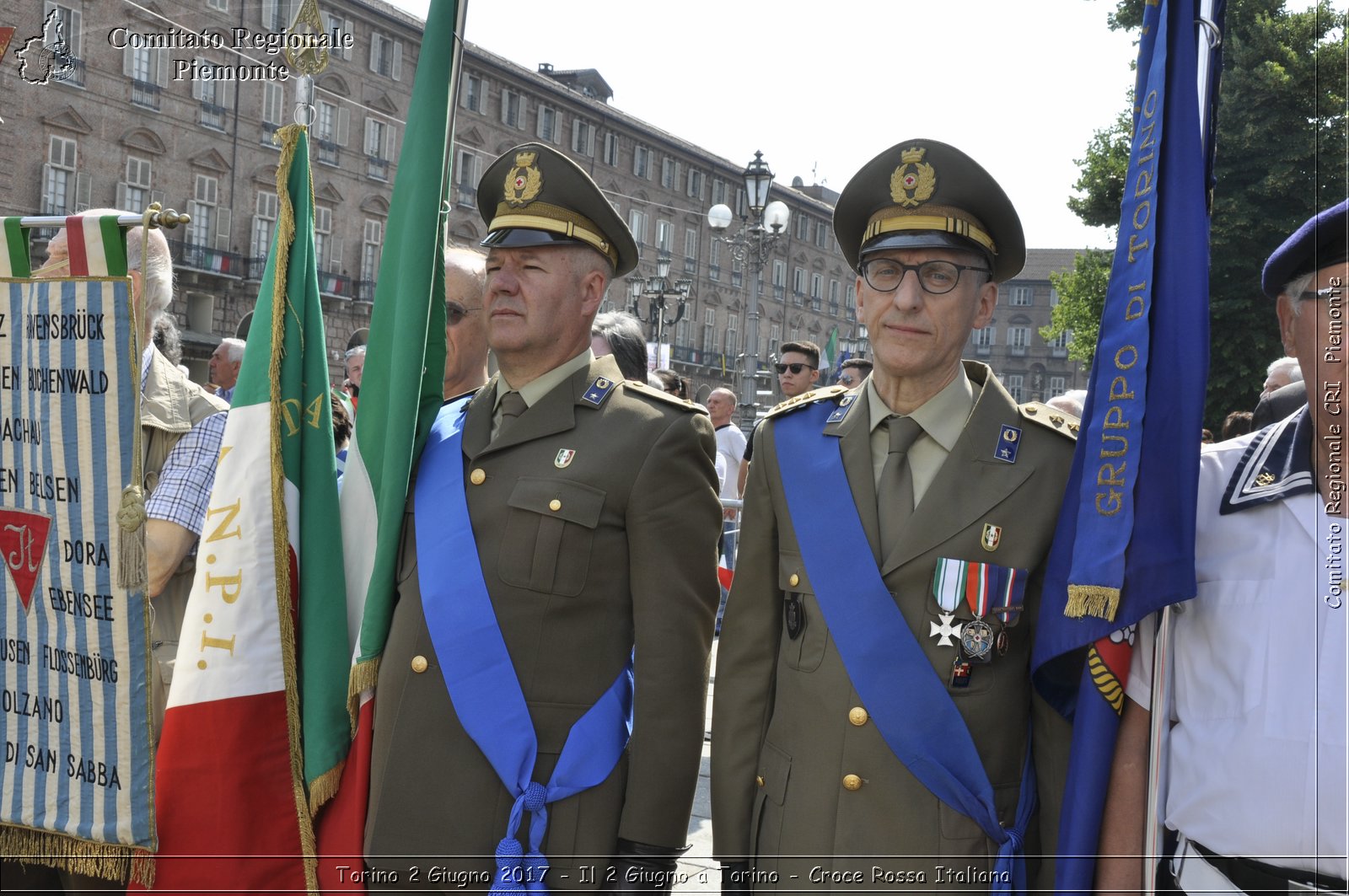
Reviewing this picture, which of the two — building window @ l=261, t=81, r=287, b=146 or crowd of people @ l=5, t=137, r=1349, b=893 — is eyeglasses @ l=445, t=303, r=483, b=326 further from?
building window @ l=261, t=81, r=287, b=146

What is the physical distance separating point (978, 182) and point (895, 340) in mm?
412

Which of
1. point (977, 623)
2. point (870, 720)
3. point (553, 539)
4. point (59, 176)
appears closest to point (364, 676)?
point (553, 539)

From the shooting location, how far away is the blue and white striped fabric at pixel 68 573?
9.77ft

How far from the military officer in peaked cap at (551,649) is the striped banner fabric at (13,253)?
1.28 m

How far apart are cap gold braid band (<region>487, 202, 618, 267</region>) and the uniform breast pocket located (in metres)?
0.67

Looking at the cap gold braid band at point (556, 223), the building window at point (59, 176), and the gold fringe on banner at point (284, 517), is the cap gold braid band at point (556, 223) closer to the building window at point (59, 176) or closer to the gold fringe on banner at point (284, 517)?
the gold fringe on banner at point (284, 517)

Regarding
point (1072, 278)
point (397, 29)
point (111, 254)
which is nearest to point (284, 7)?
point (397, 29)

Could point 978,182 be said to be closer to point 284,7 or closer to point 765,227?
point 765,227

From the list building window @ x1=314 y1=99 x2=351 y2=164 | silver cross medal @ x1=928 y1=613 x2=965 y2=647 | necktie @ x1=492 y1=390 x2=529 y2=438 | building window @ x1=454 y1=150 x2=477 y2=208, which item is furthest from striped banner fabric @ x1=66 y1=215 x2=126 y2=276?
building window @ x1=454 y1=150 x2=477 y2=208

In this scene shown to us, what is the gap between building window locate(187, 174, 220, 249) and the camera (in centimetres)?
3584

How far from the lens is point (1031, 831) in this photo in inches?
98.5

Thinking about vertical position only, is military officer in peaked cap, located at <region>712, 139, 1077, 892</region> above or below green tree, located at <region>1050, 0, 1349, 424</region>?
below

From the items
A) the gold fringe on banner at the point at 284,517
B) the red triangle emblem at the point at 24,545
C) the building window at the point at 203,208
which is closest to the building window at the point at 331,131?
the building window at the point at 203,208

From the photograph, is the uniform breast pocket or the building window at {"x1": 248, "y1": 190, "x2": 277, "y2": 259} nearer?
the uniform breast pocket
